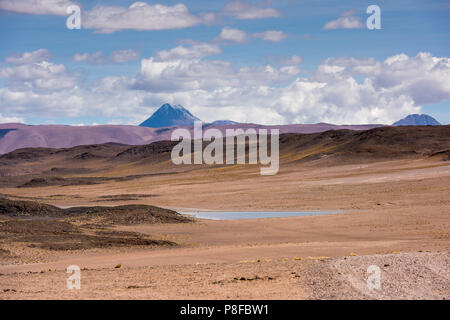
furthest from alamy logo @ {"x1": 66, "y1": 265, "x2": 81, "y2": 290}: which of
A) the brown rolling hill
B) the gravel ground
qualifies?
the brown rolling hill

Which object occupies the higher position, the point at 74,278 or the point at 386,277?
the point at 386,277

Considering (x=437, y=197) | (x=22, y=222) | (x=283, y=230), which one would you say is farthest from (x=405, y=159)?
(x=22, y=222)

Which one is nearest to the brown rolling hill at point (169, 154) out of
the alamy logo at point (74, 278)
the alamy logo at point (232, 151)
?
the alamy logo at point (232, 151)

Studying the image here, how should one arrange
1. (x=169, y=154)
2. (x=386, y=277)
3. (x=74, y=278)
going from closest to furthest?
(x=386, y=277)
(x=74, y=278)
(x=169, y=154)

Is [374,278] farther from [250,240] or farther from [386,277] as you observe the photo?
[250,240]

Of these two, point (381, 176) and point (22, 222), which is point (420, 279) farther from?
point (381, 176)

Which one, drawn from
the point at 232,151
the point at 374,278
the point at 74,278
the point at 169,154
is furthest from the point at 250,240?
the point at 169,154

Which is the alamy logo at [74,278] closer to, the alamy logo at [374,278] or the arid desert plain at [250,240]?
the arid desert plain at [250,240]
